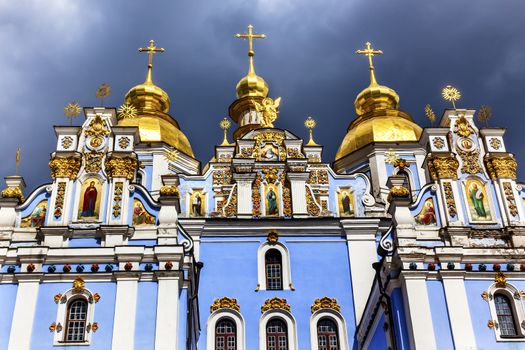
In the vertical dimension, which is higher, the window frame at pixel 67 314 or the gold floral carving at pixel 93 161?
the gold floral carving at pixel 93 161

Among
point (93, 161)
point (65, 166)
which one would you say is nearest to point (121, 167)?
point (93, 161)

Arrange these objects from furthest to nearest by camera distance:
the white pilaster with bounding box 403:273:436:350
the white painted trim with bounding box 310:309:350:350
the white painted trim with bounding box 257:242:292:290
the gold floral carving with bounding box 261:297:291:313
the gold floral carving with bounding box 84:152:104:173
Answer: the white painted trim with bounding box 257:242:292:290 → the gold floral carving with bounding box 261:297:291:313 → the white painted trim with bounding box 310:309:350:350 → the gold floral carving with bounding box 84:152:104:173 → the white pilaster with bounding box 403:273:436:350

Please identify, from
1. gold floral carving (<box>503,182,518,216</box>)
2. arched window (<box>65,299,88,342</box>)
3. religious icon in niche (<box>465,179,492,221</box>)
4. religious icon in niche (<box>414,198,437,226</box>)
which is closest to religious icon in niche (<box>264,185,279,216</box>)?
religious icon in niche (<box>414,198,437,226</box>)

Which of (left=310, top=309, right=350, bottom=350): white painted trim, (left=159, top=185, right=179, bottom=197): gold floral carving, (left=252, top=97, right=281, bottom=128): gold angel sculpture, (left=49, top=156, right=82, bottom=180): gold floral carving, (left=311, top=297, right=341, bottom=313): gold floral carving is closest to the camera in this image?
(left=159, top=185, right=179, bottom=197): gold floral carving

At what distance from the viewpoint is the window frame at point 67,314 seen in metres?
18.2

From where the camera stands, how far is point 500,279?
62.8 ft

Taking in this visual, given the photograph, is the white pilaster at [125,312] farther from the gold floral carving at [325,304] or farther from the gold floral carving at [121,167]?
the gold floral carving at [325,304]

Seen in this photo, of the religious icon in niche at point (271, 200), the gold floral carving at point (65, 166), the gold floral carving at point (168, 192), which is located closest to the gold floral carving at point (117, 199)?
the gold floral carving at point (168, 192)

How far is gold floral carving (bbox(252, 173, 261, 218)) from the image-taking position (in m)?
25.7

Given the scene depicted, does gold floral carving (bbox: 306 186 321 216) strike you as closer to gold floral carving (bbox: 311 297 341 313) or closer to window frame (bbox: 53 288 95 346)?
gold floral carving (bbox: 311 297 341 313)

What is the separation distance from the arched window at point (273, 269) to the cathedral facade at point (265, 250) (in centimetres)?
5

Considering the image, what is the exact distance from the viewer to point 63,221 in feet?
67.1

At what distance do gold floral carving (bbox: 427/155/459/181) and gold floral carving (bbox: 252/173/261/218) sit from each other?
21.0ft

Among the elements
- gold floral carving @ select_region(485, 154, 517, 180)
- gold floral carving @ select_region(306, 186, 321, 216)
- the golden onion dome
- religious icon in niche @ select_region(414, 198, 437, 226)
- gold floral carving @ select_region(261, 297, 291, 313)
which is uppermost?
the golden onion dome
